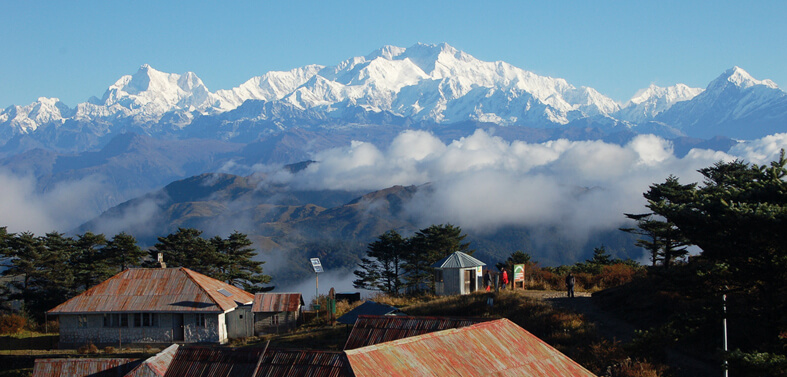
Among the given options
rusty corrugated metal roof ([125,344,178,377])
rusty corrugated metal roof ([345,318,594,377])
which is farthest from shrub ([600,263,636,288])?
rusty corrugated metal roof ([125,344,178,377])

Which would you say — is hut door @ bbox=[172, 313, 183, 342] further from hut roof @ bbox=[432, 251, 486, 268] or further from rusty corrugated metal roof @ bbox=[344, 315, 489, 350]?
rusty corrugated metal roof @ bbox=[344, 315, 489, 350]

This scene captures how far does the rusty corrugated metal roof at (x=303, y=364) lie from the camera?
544 inches

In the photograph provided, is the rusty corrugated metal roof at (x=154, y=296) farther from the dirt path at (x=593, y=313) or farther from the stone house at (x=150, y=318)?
the dirt path at (x=593, y=313)

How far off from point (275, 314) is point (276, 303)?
0.64 meters

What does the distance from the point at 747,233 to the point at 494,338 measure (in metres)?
6.95

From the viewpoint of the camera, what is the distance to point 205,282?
4116 cm

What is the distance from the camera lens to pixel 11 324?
4491cm

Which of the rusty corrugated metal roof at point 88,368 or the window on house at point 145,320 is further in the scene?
the window on house at point 145,320

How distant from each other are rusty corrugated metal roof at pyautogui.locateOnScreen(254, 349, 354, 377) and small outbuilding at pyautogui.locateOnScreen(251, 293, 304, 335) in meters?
24.6

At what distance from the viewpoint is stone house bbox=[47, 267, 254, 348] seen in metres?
38.1

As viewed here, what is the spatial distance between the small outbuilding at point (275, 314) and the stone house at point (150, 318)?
0.80 m

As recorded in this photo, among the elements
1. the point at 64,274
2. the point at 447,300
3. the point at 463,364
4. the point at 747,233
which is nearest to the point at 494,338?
the point at 463,364

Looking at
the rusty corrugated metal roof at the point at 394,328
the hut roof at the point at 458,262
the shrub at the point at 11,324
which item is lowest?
the shrub at the point at 11,324

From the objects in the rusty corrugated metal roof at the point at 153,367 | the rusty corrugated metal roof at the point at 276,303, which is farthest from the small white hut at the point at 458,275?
the rusty corrugated metal roof at the point at 153,367
